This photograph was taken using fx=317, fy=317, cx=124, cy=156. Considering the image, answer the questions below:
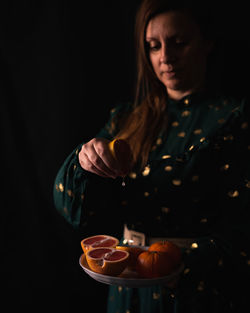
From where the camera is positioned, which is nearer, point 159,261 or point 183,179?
point 159,261

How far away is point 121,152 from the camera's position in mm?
758

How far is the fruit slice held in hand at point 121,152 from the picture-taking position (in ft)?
2.45

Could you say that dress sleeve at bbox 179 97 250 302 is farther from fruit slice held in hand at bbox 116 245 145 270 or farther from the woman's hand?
the woman's hand

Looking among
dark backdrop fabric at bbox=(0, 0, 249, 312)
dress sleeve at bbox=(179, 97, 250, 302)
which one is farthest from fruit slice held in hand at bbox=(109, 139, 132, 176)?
dark backdrop fabric at bbox=(0, 0, 249, 312)

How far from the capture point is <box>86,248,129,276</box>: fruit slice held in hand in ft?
2.19

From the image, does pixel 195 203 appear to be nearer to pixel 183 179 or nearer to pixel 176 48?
pixel 183 179

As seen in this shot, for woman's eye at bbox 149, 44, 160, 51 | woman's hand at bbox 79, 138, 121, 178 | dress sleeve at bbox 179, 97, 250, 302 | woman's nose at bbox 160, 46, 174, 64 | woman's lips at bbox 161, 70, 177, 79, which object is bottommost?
dress sleeve at bbox 179, 97, 250, 302

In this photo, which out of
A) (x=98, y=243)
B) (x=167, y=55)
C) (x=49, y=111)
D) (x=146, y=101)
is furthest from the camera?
(x=49, y=111)

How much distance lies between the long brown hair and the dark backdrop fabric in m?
0.24

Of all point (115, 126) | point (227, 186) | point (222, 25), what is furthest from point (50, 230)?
point (222, 25)

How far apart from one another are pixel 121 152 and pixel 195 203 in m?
0.26

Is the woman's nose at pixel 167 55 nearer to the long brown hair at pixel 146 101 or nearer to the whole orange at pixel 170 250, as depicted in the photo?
the long brown hair at pixel 146 101

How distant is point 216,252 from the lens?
2.59 ft

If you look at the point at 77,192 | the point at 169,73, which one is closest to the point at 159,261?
the point at 77,192
